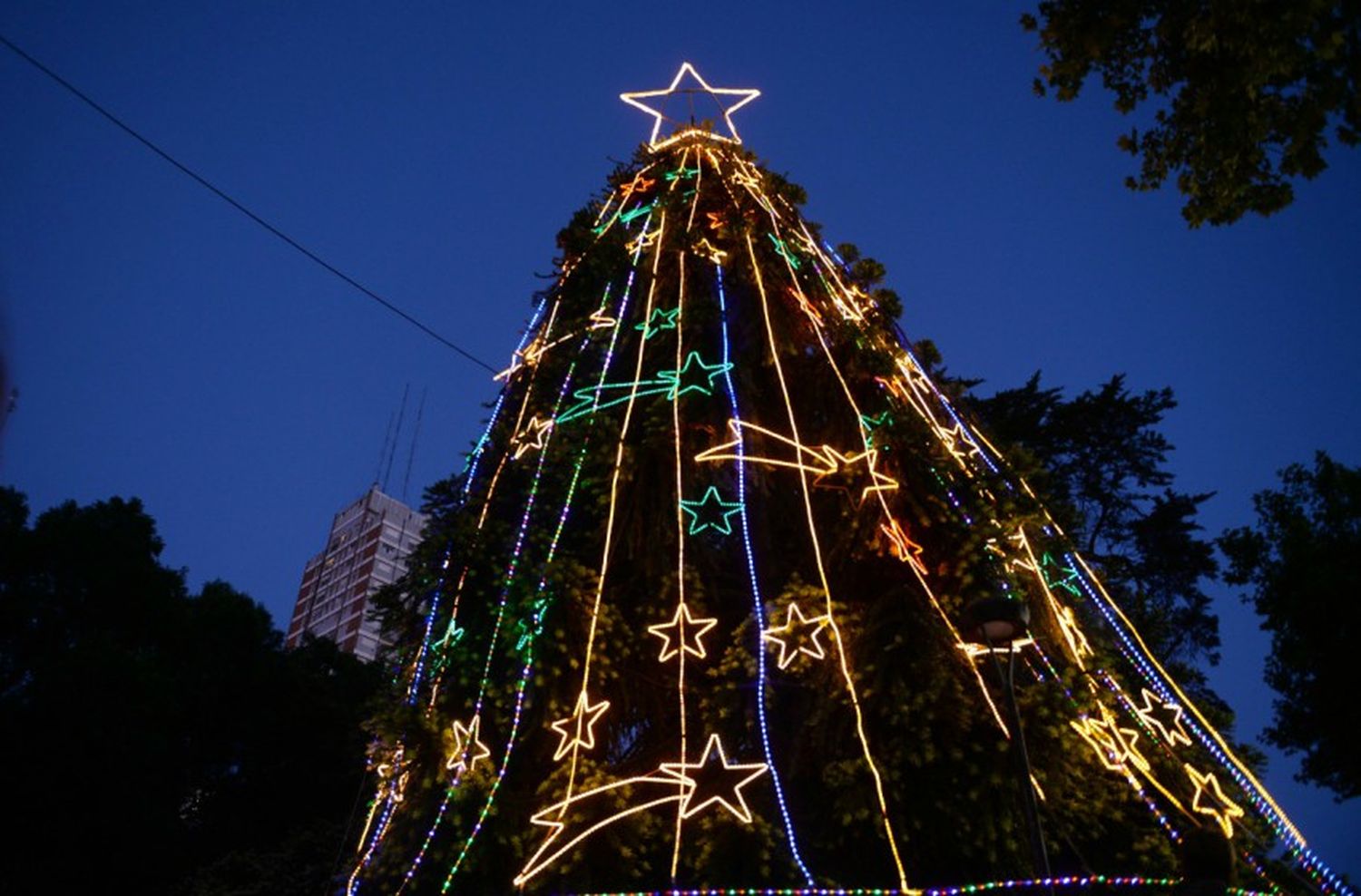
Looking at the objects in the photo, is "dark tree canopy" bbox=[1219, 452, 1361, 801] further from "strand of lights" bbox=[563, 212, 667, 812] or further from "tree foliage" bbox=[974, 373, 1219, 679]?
"strand of lights" bbox=[563, 212, 667, 812]

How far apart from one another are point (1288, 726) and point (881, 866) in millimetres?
12057

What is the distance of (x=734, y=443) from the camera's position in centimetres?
614

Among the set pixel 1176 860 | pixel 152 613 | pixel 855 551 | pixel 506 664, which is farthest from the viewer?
pixel 152 613

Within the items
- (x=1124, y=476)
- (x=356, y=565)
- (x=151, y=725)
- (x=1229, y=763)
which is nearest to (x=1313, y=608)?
(x=1124, y=476)

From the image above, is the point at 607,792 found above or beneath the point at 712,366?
beneath

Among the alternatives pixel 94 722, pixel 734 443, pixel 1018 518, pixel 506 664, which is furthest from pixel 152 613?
pixel 1018 518

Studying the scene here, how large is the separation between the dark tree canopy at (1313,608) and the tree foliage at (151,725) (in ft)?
44.3

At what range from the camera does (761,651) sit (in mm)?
5652

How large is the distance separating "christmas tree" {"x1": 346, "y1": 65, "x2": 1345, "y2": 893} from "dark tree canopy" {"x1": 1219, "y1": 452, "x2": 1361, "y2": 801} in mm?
8651

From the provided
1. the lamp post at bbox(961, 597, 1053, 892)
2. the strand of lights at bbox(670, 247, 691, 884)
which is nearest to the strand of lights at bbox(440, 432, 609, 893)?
the strand of lights at bbox(670, 247, 691, 884)

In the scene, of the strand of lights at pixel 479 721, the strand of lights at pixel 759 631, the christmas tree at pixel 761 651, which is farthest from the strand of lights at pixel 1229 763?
the strand of lights at pixel 479 721

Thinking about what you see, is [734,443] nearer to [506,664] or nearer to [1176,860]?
[506,664]

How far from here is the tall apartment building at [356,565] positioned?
85.0 m

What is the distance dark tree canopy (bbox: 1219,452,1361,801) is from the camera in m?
13.1
